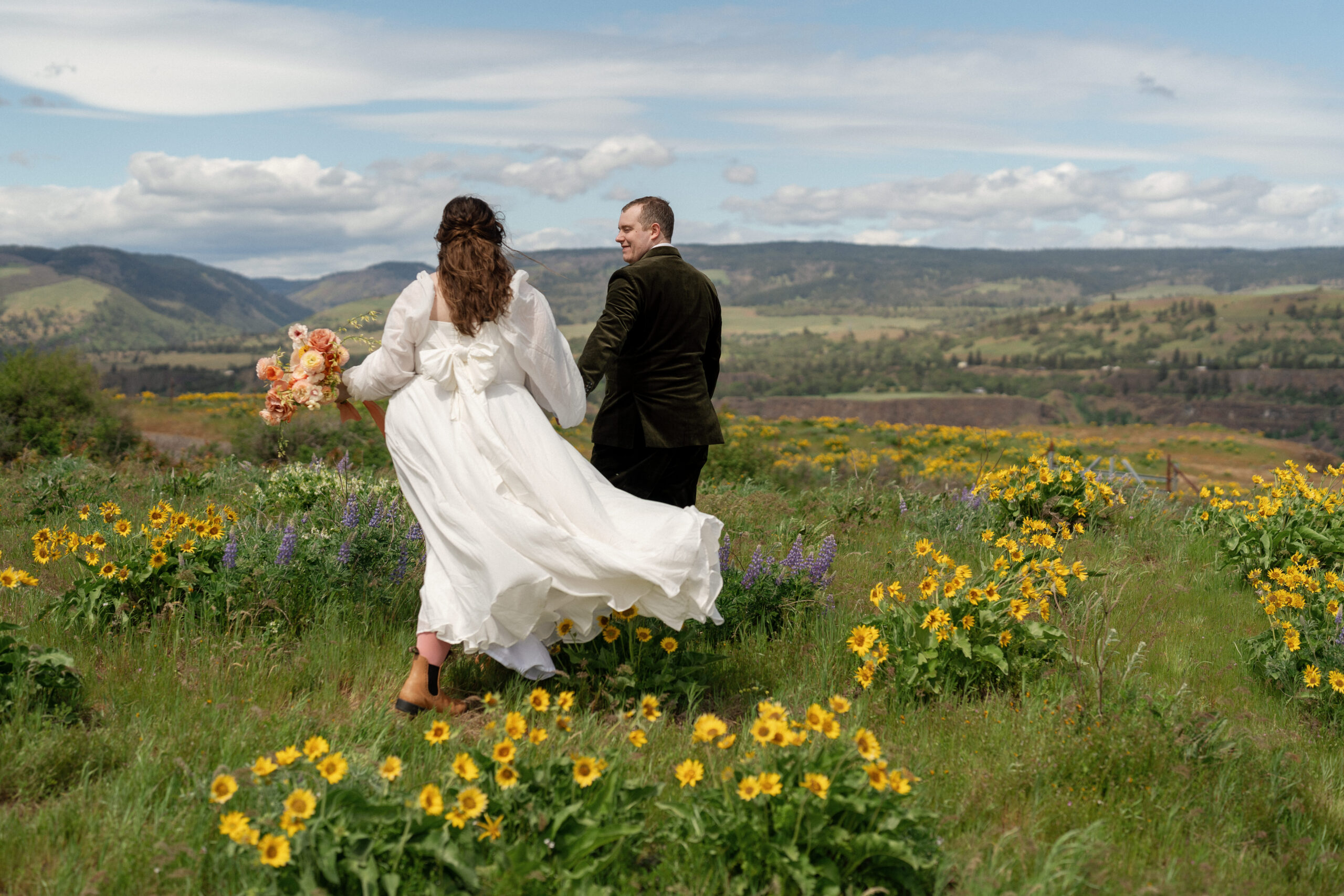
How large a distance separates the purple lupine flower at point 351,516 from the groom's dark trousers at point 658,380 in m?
1.35

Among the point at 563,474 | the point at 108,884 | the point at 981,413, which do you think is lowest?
the point at 981,413

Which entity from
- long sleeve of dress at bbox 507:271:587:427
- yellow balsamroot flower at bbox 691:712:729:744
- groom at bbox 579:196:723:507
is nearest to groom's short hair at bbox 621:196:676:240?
groom at bbox 579:196:723:507

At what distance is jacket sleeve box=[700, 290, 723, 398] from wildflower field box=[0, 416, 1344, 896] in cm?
109

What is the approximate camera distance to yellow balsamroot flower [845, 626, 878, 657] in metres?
3.65

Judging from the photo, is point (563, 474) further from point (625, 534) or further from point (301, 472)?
point (301, 472)

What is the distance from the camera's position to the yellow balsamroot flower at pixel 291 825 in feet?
7.18

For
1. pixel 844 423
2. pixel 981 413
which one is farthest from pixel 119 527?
pixel 981 413

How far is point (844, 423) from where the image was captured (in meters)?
29.1

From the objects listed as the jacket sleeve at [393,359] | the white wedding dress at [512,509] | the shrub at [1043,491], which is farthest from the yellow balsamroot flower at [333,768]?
the shrub at [1043,491]

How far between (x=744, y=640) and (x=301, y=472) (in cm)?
461

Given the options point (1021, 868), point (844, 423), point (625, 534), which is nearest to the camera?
point (1021, 868)

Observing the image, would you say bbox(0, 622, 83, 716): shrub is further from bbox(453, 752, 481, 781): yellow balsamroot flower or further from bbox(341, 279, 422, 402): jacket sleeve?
bbox(453, 752, 481, 781): yellow balsamroot flower

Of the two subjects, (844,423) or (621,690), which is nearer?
(621,690)

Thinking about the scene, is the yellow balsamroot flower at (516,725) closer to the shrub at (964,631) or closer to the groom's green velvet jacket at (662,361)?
the shrub at (964,631)
